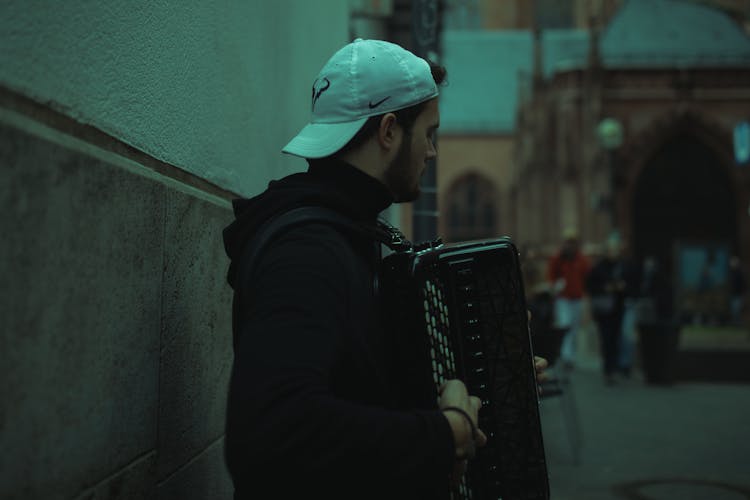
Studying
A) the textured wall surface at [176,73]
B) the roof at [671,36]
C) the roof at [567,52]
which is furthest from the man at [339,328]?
the roof at [671,36]

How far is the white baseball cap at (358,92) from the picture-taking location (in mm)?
1765

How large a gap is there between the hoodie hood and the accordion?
0.13 m

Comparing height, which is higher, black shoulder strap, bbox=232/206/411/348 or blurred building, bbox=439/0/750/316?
blurred building, bbox=439/0/750/316

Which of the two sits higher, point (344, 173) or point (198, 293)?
point (344, 173)

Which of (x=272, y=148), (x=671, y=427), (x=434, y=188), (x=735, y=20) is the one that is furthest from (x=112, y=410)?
(x=735, y=20)

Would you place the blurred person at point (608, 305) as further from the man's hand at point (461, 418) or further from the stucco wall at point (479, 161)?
the stucco wall at point (479, 161)

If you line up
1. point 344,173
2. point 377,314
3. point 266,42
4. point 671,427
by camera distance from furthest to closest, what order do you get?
1. point 671,427
2. point 266,42
3. point 344,173
4. point 377,314

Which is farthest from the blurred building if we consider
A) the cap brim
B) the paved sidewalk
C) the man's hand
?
the man's hand

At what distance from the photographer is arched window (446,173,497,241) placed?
4681 centimetres

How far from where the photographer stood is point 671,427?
26.2 ft

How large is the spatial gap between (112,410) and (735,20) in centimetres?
3930

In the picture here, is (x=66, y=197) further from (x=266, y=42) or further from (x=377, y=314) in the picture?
(x=266, y=42)

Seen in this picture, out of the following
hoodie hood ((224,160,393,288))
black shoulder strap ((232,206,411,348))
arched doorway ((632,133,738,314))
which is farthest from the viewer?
arched doorway ((632,133,738,314))

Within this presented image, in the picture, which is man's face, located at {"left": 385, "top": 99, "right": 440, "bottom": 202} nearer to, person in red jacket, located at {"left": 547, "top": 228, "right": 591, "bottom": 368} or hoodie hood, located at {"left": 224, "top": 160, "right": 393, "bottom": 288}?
hoodie hood, located at {"left": 224, "top": 160, "right": 393, "bottom": 288}
